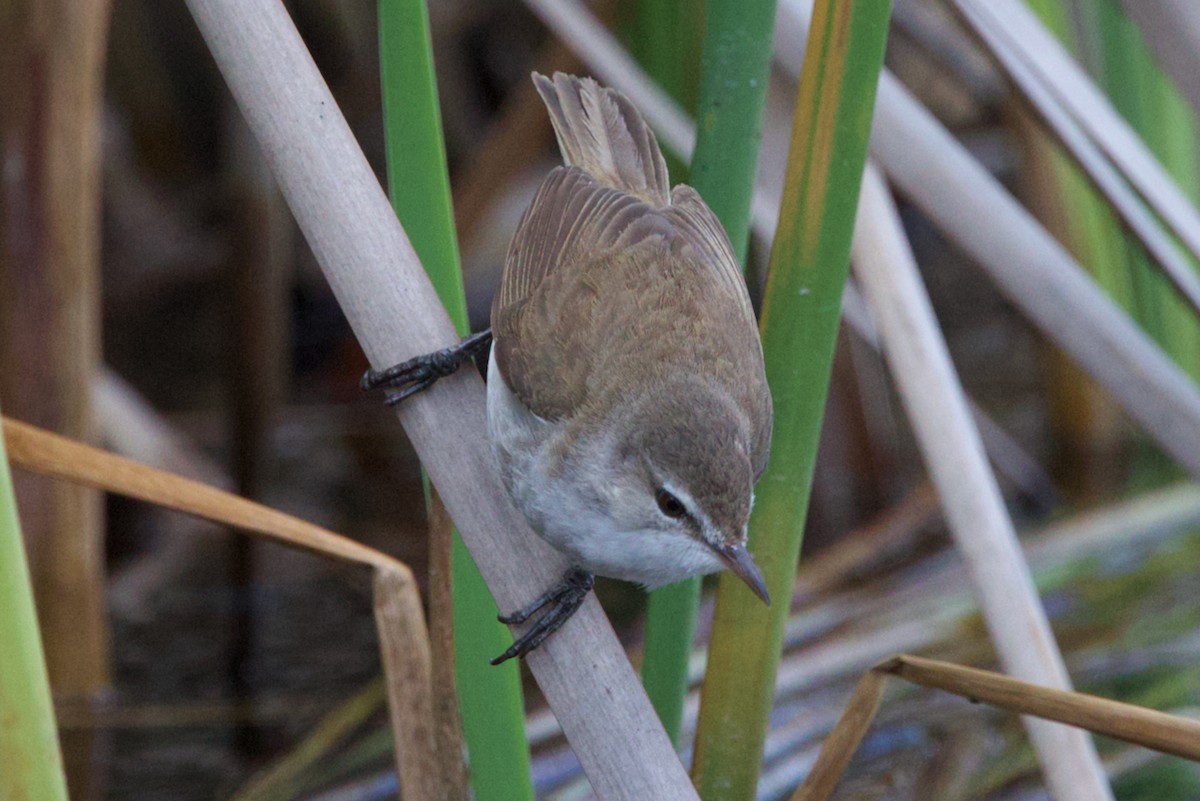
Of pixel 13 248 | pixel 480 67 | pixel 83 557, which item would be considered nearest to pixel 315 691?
pixel 83 557

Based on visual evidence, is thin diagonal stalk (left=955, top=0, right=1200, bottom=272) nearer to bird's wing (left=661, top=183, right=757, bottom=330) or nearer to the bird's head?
bird's wing (left=661, top=183, right=757, bottom=330)

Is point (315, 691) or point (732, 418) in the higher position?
point (315, 691)

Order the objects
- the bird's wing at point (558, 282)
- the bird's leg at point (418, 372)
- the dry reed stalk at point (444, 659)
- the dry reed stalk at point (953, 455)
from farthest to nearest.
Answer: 1. the dry reed stalk at point (953, 455)
2. the bird's wing at point (558, 282)
3. the dry reed stalk at point (444, 659)
4. the bird's leg at point (418, 372)

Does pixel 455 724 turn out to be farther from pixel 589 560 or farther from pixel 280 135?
pixel 280 135

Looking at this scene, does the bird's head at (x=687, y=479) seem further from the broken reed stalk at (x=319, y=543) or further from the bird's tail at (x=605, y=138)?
the bird's tail at (x=605, y=138)

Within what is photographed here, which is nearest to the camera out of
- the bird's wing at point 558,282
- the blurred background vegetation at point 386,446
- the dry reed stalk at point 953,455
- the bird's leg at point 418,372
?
the bird's leg at point 418,372

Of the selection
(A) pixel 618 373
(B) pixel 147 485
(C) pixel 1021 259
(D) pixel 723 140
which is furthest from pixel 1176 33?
(B) pixel 147 485


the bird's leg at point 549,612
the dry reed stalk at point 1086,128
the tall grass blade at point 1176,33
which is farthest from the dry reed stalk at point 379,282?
the tall grass blade at point 1176,33
